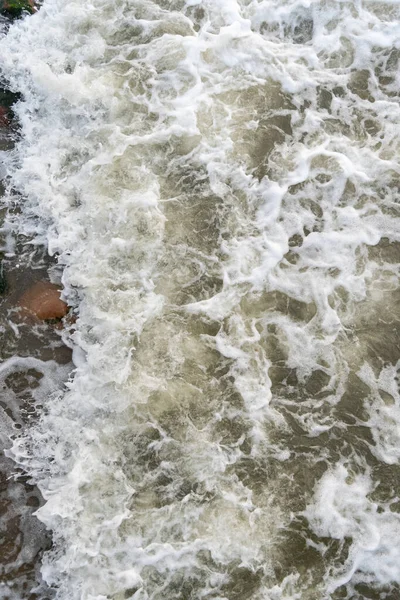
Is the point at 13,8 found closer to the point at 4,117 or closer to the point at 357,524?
the point at 4,117

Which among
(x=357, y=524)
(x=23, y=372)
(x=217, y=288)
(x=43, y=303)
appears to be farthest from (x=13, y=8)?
(x=357, y=524)

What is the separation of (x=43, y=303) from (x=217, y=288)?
2.85 metres

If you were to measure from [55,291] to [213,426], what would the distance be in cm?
337

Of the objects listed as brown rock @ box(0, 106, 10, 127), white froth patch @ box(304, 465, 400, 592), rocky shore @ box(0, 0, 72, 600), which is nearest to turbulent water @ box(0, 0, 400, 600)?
white froth patch @ box(304, 465, 400, 592)

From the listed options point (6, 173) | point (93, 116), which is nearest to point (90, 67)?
point (93, 116)

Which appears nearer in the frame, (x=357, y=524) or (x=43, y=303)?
(x=357, y=524)

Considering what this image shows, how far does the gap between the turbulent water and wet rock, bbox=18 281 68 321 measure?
0.31m

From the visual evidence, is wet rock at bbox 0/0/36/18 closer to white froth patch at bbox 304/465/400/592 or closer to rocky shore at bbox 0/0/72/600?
rocky shore at bbox 0/0/72/600

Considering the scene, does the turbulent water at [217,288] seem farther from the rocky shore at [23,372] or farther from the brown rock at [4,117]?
the brown rock at [4,117]

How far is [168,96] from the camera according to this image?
8867 mm

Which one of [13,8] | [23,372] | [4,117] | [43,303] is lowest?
[23,372]

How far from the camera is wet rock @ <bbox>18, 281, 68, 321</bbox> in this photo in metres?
7.37

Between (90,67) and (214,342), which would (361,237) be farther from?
(90,67)

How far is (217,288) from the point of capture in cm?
745
